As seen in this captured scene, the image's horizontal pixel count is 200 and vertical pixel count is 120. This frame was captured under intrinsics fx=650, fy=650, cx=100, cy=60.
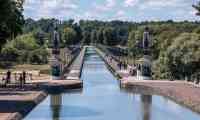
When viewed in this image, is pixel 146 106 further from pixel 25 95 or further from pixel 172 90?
pixel 25 95

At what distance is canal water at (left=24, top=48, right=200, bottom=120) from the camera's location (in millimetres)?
35688

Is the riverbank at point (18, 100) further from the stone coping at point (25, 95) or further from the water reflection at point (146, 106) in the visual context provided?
the water reflection at point (146, 106)

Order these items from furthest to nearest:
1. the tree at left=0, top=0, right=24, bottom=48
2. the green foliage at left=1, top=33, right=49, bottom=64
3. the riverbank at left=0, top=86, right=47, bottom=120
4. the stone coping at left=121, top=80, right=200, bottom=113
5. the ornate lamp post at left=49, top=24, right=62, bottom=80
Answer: the green foliage at left=1, top=33, right=49, bottom=64 → the ornate lamp post at left=49, top=24, right=62, bottom=80 → the tree at left=0, top=0, right=24, bottom=48 → the stone coping at left=121, top=80, right=200, bottom=113 → the riverbank at left=0, top=86, right=47, bottom=120

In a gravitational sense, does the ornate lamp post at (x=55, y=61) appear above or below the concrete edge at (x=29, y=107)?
above

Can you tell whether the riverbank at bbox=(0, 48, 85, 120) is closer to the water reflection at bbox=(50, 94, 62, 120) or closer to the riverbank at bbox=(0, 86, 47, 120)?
the riverbank at bbox=(0, 86, 47, 120)

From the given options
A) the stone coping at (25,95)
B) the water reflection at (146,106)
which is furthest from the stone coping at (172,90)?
the stone coping at (25,95)

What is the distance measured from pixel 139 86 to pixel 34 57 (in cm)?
5070

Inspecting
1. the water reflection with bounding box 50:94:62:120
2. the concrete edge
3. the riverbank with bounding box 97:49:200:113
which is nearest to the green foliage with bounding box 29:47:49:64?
the riverbank with bounding box 97:49:200:113

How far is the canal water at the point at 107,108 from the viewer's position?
1405 inches

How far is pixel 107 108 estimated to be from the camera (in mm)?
40031

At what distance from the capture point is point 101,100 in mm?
45312

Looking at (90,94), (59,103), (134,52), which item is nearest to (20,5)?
(90,94)

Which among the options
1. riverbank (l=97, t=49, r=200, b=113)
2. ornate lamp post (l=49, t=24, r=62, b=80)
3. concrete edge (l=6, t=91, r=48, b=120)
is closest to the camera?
concrete edge (l=6, t=91, r=48, b=120)

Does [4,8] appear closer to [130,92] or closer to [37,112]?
[37,112]
